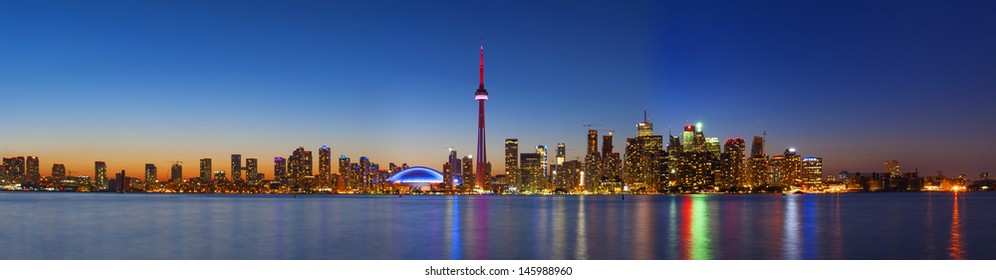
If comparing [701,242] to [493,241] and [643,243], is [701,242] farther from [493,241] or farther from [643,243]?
[493,241]

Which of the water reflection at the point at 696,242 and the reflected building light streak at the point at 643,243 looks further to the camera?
the reflected building light streak at the point at 643,243

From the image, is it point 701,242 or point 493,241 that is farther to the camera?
point 493,241

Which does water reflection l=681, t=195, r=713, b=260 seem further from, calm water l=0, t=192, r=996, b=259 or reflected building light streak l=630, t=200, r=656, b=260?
reflected building light streak l=630, t=200, r=656, b=260

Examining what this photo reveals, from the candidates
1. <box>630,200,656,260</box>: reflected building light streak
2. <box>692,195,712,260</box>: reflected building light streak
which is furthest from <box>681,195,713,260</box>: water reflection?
<box>630,200,656,260</box>: reflected building light streak

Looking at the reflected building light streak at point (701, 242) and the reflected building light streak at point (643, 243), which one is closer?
the reflected building light streak at point (701, 242)

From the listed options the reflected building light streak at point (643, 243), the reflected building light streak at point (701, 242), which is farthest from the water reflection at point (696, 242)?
the reflected building light streak at point (643, 243)

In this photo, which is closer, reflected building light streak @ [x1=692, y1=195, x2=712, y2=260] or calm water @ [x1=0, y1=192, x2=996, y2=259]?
reflected building light streak @ [x1=692, y1=195, x2=712, y2=260]

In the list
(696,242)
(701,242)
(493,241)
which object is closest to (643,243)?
(696,242)

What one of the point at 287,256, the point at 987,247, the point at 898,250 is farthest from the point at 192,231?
the point at 987,247

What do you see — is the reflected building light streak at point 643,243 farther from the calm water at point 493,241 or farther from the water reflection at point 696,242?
the water reflection at point 696,242

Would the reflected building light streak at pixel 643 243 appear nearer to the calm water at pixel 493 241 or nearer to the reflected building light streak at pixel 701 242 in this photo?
the calm water at pixel 493 241
